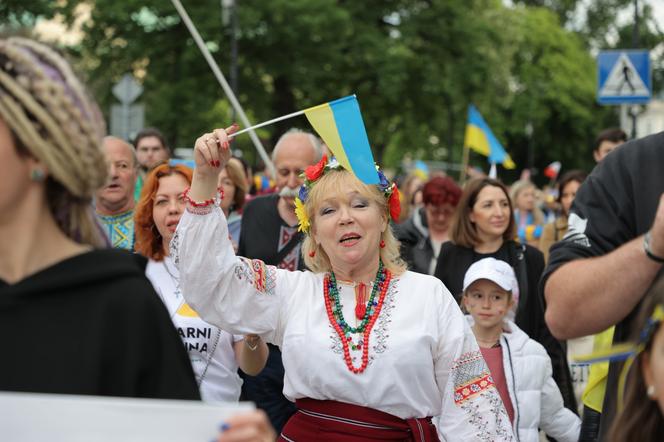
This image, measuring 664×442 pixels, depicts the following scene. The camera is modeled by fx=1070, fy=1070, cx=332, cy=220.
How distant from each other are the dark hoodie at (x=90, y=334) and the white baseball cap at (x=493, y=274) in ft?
13.3

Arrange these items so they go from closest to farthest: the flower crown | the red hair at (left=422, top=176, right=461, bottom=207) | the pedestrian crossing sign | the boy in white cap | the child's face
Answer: the flower crown, the boy in white cap, the child's face, the red hair at (left=422, top=176, right=461, bottom=207), the pedestrian crossing sign

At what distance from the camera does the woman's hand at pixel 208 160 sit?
12.7ft

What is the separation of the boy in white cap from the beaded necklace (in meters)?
1.67

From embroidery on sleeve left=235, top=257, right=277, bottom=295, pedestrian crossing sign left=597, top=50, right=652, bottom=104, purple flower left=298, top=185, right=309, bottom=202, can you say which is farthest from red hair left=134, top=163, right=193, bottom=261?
pedestrian crossing sign left=597, top=50, right=652, bottom=104

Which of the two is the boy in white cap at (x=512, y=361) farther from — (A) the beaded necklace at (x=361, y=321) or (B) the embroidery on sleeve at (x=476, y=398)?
(A) the beaded necklace at (x=361, y=321)

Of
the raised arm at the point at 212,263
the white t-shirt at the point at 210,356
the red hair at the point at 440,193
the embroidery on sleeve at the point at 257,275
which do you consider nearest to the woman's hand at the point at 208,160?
the raised arm at the point at 212,263

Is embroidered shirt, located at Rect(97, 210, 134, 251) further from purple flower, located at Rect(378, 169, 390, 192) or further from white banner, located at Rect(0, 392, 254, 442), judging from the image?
white banner, located at Rect(0, 392, 254, 442)

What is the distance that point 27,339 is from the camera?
2117mm

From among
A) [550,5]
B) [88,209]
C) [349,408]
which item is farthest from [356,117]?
[550,5]

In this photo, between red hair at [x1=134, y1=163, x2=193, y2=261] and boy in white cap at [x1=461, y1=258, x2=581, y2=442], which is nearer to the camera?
red hair at [x1=134, y1=163, x2=193, y2=261]

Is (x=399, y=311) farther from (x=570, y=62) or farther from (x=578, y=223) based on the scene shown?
(x=570, y=62)

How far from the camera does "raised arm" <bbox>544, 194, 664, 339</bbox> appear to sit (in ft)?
8.22

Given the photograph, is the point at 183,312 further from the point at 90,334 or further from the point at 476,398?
the point at 90,334

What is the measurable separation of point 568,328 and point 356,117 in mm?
1914
